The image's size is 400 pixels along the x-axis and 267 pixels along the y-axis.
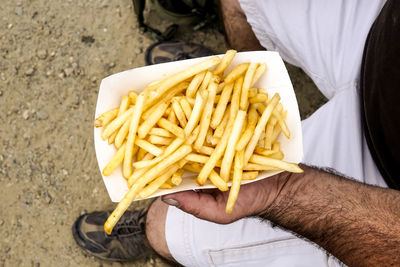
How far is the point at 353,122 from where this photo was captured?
1708mm

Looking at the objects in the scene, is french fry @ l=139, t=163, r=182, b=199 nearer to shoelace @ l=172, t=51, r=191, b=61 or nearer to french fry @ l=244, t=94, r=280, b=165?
french fry @ l=244, t=94, r=280, b=165

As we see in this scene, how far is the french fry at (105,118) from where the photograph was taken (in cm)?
139

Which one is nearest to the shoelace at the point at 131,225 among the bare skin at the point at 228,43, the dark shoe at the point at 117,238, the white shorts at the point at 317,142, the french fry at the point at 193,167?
the dark shoe at the point at 117,238

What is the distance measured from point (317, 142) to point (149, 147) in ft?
2.82

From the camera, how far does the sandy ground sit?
93.0 inches

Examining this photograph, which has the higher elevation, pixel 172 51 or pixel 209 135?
pixel 209 135

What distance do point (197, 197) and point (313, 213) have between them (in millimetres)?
461

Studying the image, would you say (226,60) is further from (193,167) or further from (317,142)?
(317,142)

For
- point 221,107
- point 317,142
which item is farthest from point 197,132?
point 317,142

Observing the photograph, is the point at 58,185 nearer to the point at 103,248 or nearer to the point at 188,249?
the point at 103,248

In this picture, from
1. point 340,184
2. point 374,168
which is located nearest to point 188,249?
point 340,184

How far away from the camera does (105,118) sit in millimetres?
1400

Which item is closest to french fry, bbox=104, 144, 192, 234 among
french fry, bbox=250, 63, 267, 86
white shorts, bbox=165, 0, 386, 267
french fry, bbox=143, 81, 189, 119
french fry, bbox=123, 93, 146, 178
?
french fry, bbox=123, 93, 146, 178

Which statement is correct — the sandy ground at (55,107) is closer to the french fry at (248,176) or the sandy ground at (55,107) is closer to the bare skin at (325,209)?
the bare skin at (325,209)
